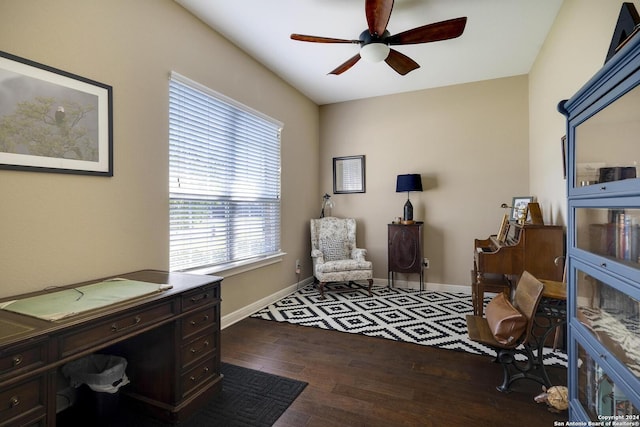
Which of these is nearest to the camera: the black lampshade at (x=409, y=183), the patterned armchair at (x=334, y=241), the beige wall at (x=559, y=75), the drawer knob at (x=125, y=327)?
the drawer knob at (x=125, y=327)

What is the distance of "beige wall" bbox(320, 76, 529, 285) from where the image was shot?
4004 millimetres

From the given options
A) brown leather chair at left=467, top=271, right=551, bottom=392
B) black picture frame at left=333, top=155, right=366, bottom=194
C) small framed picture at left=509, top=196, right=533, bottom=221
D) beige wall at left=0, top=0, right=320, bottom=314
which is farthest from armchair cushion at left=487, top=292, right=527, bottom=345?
black picture frame at left=333, top=155, right=366, bottom=194

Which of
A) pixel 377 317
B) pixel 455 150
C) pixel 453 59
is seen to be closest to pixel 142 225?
pixel 377 317

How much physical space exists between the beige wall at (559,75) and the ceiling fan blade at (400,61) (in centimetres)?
120

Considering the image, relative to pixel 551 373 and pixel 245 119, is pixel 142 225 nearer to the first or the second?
pixel 245 119

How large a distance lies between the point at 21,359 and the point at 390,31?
345 centimetres

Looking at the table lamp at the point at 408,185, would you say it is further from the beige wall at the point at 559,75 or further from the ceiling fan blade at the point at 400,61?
the ceiling fan blade at the point at 400,61

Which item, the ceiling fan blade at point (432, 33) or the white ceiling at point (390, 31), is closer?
the ceiling fan blade at point (432, 33)

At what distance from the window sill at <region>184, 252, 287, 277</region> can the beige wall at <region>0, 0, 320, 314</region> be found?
0.38ft

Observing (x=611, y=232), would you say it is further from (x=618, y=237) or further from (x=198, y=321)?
(x=198, y=321)

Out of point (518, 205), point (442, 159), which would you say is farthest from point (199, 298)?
point (442, 159)

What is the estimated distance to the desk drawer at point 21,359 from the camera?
3.37 feet

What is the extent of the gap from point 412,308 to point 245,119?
9.53 feet

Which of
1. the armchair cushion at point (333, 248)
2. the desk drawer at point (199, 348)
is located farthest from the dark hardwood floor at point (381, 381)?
the armchair cushion at point (333, 248)
